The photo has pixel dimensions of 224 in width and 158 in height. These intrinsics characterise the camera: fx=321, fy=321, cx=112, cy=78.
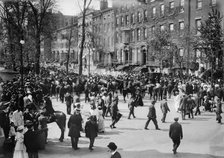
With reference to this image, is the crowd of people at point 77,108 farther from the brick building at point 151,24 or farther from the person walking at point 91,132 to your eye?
the brick building at point 151,24

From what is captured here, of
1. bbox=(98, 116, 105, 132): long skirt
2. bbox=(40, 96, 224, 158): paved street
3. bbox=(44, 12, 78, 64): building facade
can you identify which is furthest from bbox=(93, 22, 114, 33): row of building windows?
bbox=(98, 116, 105, 132): long skirt

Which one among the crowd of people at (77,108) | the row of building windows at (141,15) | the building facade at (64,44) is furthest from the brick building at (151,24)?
the building facade at (64,44)

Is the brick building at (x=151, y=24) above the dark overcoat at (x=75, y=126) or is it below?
above

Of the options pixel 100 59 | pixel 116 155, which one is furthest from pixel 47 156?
pixel 100 59

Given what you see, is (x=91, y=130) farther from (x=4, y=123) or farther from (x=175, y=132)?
(x=4, y=123)

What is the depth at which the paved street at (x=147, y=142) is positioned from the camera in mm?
10570

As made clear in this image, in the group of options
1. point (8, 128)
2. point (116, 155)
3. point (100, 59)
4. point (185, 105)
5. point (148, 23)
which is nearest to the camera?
point (116, 155)

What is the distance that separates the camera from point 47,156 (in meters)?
10.4

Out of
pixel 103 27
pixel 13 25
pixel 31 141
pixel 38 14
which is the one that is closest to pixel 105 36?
pixel 103 27

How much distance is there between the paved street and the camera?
34.7ft

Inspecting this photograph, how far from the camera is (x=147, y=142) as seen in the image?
11977mm

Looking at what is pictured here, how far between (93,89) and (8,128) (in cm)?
1197

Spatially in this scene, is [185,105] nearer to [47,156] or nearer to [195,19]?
[47,156]

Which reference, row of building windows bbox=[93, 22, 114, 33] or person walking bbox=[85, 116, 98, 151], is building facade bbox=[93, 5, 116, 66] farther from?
person walking bbox=[85, 116, 98, 151]
